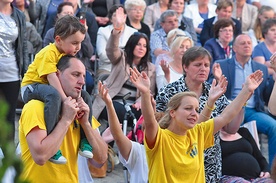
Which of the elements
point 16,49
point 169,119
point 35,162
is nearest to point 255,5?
point 16,49

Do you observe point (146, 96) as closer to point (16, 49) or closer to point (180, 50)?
point (16, 49)

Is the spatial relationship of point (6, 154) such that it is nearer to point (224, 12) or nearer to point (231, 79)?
point (231, 79)

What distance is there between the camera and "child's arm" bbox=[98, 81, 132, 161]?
3.77 metres

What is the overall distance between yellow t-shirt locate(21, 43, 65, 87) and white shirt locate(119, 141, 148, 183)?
92 centimetres

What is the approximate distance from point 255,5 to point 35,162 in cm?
959

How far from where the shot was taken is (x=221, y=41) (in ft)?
29.2

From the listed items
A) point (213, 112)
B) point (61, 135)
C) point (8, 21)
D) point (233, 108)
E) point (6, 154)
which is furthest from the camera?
point (8, 21)

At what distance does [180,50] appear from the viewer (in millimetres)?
7375

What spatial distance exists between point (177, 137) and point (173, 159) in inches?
7.4

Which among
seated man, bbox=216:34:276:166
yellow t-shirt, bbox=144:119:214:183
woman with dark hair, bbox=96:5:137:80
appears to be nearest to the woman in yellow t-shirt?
yellow t-shirt, bbox=144:119:214:183

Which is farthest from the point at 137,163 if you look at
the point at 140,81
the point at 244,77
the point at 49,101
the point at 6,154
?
the point at 6,154

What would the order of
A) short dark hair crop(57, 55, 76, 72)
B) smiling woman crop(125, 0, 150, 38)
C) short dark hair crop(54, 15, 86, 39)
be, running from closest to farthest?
short dark hair crop(57, 55, 76, 72)
short dark hair crop(54, 15, 86, 39)
smiling woman crop(125, 0, 150, 38)

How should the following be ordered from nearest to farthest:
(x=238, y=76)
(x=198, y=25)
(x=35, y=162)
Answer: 1. (x=35, y=162)
2. (x=238, y=76)
3. (x=198, y=25)

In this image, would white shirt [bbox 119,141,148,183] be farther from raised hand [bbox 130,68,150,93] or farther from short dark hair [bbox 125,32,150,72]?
short dark hair [bbox 125,32,150,72]
